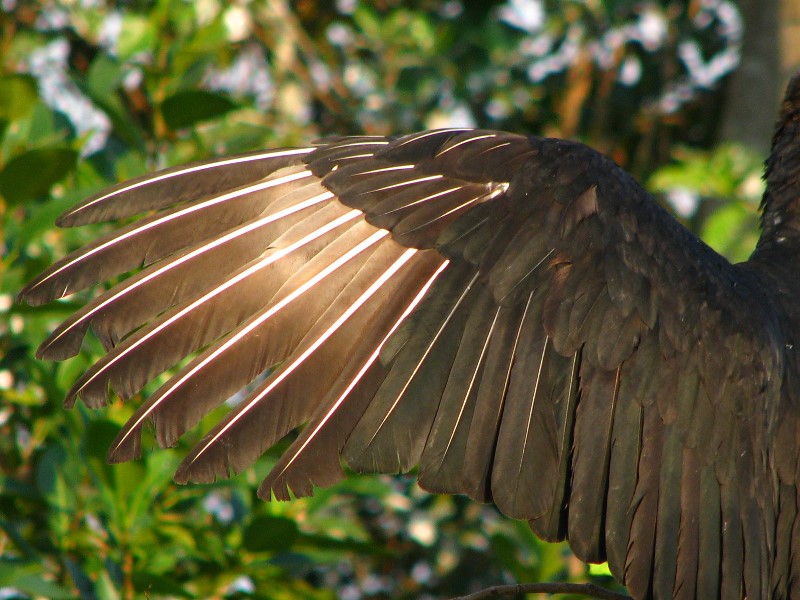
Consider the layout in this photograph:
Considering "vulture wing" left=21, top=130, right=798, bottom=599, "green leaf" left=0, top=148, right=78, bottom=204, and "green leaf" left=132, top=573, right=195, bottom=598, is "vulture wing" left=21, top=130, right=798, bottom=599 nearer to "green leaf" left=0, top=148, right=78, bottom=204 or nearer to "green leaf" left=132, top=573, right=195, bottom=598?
"green leaf" left=132, top=573, right=195, bottom=598

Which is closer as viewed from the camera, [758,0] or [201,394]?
[201,394]

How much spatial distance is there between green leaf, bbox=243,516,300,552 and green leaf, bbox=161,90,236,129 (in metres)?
1.27

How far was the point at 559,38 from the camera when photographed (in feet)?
18.0

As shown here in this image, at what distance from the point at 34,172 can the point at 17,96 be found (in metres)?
0.41

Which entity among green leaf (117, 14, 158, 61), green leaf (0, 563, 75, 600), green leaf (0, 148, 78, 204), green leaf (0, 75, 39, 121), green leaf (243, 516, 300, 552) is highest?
green leaf (117, 14, 158, 61)

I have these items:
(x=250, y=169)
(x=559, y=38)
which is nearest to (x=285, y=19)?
(x=559, y=38)

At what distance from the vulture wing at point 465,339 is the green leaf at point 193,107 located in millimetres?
1197

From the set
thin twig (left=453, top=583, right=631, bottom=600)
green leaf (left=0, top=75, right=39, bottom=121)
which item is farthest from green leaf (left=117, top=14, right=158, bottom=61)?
thin twig (left=453, top=583, right=631, bottom=600)

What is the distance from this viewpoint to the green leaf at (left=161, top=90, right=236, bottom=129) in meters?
3.54

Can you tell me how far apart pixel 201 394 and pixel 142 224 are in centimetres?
38

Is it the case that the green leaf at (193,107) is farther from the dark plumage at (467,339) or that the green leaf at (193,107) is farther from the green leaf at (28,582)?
the green leaf at (28,582)

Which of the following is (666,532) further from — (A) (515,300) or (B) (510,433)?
(A) (515,300)

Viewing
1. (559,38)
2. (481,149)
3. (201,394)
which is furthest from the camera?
(559,38)

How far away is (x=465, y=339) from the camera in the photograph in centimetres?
220
